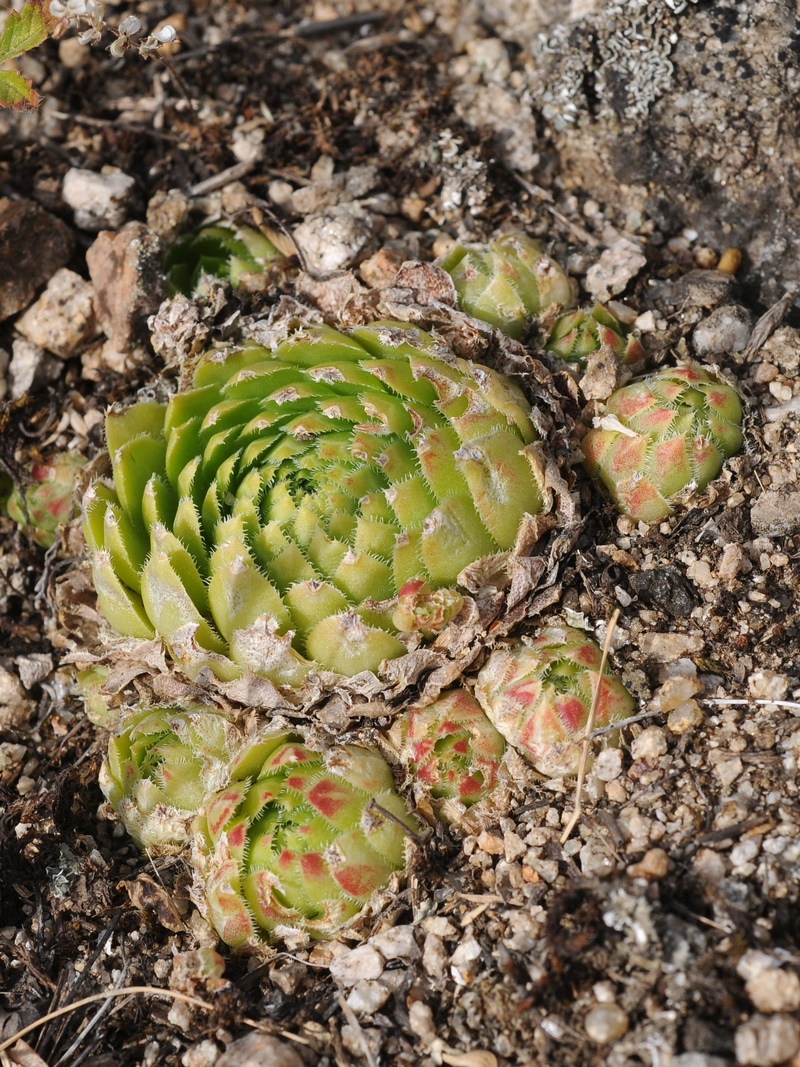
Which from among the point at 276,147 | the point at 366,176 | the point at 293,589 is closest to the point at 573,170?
the point at 366,176

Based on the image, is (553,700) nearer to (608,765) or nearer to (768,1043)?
(608,765)

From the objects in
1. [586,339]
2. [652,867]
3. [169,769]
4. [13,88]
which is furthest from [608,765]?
[13,88]

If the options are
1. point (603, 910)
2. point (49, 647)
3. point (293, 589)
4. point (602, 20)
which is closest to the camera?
point (603, 910)

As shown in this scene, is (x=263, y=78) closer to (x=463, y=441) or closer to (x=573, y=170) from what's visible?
(x=573, y=170)

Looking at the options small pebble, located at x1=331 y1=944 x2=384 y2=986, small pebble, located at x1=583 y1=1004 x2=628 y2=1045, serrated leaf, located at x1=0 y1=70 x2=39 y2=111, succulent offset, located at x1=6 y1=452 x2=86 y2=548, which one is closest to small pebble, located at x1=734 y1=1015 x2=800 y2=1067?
small pebble, located at x1=583 y1=1004 x2=628 y2=1045

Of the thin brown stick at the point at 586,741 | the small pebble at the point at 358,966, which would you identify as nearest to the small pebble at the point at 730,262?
the thin brown stick at the point at 586,741

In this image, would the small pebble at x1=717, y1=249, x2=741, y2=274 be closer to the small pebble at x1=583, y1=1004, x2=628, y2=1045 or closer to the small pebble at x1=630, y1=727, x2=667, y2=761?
the small pebble at x1=630, y1=727, x2=667, y2=761
